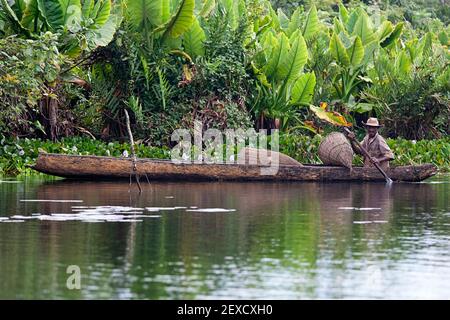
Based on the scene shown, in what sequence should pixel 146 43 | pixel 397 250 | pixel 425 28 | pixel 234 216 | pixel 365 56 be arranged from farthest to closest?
pixel 425 28 < pixel 365 56 < pixel 146 43 < pixel 234 216 < pixel 397 250

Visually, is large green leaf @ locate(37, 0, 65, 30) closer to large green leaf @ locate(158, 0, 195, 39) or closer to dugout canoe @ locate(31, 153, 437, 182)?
large green leaf @ locate(158, 0, 195, 39)

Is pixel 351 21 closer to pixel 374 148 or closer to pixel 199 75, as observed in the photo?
pixel 199 75

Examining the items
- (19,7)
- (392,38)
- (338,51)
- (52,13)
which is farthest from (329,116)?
(19,7)

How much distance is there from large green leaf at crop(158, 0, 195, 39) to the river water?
525 cm

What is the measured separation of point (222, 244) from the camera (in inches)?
489

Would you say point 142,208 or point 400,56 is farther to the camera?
point 400,56

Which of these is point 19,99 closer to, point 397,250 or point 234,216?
point 234,216

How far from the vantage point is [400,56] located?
91.7 ft

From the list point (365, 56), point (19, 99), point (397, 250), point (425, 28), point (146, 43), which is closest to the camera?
point (397, 250)

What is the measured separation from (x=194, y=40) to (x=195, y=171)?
Answer: 4460 mm

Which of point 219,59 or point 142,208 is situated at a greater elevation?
point 219,59

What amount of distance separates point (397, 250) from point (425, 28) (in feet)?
85.1

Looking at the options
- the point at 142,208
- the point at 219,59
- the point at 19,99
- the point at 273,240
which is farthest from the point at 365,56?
the point at 273,240
